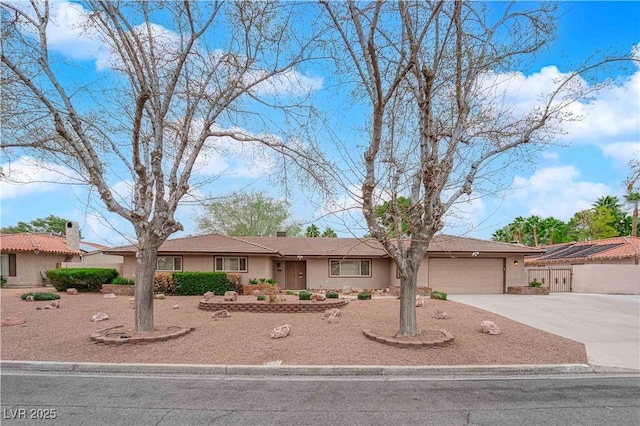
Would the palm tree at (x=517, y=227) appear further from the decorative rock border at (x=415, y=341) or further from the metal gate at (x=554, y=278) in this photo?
the decorative rock border at (x=415, y=341)

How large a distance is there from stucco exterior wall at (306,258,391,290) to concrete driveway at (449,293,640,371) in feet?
26.0

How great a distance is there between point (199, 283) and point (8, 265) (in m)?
15.7

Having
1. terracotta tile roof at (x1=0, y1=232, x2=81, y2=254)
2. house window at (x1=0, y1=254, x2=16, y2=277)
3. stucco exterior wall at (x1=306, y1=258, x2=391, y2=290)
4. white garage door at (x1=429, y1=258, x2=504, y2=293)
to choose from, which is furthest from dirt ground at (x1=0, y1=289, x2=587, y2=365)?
house window at (x1=0, y1=254, x2=16, y2=277)

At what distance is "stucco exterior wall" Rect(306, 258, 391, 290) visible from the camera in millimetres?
23266

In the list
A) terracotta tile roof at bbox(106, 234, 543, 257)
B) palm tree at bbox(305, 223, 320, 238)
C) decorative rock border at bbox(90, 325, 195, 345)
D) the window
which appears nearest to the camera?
decorative rock border at bbox(90, 325, 195, 345)

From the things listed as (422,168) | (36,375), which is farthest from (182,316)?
(422,168)

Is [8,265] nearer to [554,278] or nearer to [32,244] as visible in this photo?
[32,244]

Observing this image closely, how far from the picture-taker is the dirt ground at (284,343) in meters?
7.46

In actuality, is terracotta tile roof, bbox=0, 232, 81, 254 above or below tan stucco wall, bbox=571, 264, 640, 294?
above

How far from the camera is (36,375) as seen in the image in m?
6.67

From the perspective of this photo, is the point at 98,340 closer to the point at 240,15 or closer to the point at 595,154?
the point at 240,15

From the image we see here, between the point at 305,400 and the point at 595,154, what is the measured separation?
864cm

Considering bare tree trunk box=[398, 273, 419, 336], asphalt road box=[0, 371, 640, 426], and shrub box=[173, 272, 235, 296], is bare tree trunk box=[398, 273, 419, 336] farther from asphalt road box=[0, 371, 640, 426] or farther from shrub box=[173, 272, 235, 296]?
shrub box=[173, 272, 235, 296]

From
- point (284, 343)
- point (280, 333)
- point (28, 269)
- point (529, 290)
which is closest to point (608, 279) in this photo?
point (529, 290)
